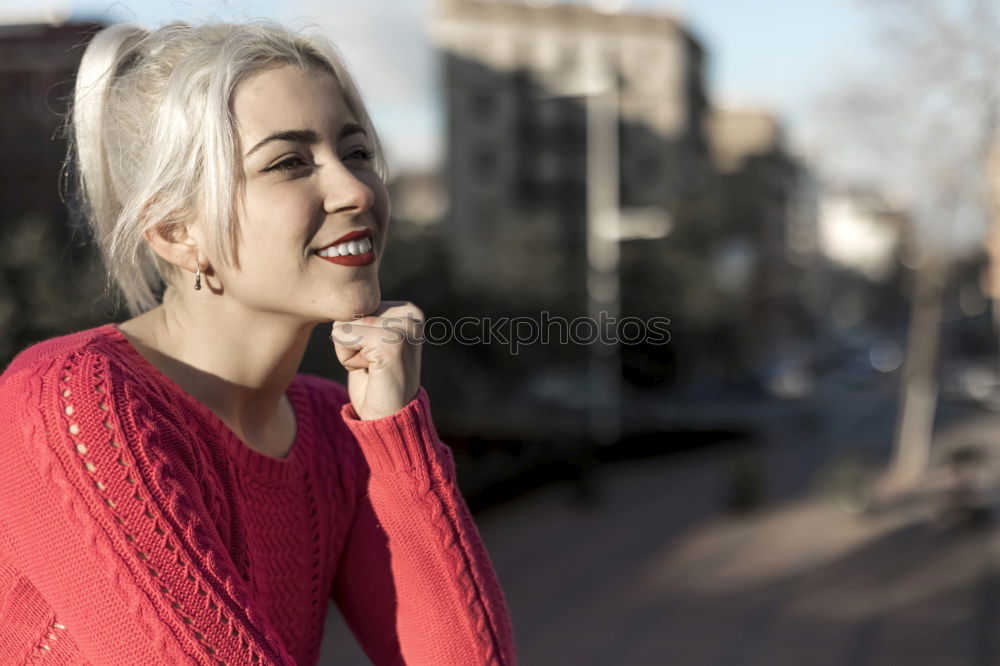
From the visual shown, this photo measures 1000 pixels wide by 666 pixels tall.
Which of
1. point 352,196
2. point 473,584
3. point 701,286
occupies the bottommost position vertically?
point 701,286

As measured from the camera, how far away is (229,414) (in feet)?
5.27

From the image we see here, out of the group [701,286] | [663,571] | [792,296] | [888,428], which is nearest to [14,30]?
[663,571]

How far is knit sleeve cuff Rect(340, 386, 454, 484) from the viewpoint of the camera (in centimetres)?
163

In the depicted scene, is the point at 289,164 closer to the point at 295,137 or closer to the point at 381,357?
the point at 295,137

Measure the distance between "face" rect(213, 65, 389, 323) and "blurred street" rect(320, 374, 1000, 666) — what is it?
6433 mm

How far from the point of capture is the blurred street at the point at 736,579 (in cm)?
771

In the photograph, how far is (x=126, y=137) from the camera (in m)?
1.51

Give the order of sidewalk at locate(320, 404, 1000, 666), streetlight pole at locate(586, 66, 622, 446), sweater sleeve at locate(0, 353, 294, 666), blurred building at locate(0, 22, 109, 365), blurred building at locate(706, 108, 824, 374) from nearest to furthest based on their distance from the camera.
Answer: sweater sleeve at locate(0, 353, 294, 666), blurred building at locate(0, 22, 109, 365), sidewalk at locate(320, 404, 1000, 666), streetlight pole at locate(586, 66, 622, 446), blurred building at locate(706, 108, 824, 374)

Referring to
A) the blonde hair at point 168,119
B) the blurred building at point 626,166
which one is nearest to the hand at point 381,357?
the blonde hair at point 168,119

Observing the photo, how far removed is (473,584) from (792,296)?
7044 centimetres

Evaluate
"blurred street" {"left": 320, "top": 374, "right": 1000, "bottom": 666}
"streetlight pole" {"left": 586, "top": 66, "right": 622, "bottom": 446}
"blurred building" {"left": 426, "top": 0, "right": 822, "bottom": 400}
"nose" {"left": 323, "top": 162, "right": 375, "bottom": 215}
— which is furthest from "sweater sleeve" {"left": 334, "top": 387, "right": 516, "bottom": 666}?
"blurred building" {"left": 426, "top": 0, "right": 822, "bottom": 400}

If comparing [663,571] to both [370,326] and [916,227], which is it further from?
[370,326]

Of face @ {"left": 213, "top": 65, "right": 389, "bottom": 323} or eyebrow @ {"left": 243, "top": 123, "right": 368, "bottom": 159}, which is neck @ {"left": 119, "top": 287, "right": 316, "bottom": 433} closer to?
face @ {"left": 213, "top": 65, "right": 389, "bottom": 323}

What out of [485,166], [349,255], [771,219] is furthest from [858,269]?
[349,255]
